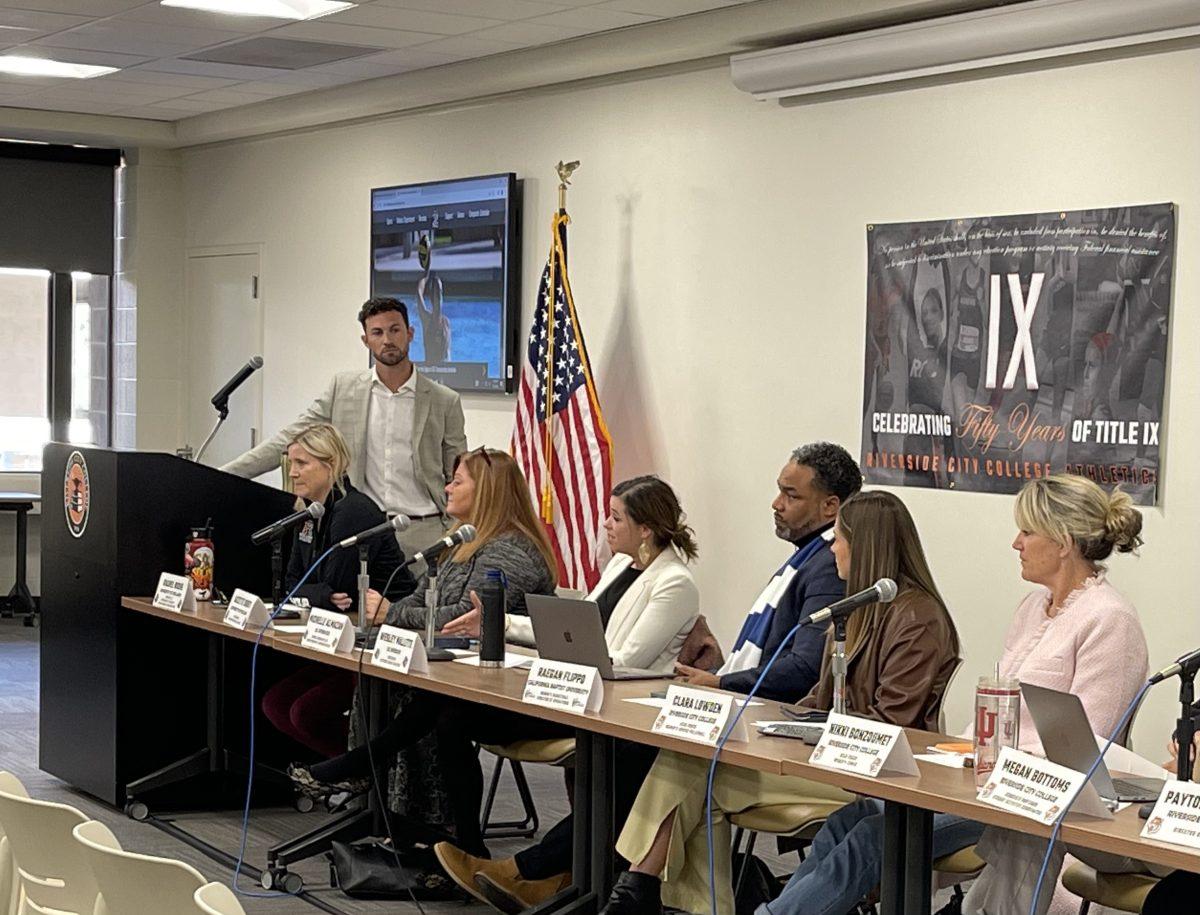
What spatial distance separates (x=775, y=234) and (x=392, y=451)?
167 cm

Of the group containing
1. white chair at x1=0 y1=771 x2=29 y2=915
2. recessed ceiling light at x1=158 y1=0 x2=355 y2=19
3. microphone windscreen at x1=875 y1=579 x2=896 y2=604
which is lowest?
white chair at x1=0 y1=771 x2=29 y2=915

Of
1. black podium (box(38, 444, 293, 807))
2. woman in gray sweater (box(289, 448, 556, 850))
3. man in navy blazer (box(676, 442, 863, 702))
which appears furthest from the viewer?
black podium (box(38, 444, 293, 807))

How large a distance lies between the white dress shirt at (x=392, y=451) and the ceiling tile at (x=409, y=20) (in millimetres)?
1415

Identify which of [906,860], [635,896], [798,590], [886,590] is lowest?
[635,896]

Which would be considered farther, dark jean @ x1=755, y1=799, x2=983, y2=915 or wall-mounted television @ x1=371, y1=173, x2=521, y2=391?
wall-mounted television @ x1=371, y1=173, x2=521, y2=391

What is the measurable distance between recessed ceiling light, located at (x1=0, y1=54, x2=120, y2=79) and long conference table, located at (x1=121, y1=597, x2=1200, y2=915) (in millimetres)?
4508

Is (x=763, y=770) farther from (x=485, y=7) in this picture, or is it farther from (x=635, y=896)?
(x=485, y=7)

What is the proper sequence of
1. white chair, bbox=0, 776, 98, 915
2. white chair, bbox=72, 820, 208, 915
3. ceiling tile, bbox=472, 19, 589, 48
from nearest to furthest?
white chair, bbox=72, 820, 208, 915 → white chair, bbox=0, 776, 98, 915 → ceiling tile, bbox=472, 19, 589, 48

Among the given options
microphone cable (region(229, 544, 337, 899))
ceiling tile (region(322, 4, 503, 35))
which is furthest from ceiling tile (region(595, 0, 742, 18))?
microphone cable (region(229, 544, 337, 899))

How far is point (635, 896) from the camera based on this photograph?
4.00 metres

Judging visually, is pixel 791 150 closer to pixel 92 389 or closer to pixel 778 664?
pixel 778 664

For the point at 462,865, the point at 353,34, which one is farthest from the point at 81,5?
the point at 462,865

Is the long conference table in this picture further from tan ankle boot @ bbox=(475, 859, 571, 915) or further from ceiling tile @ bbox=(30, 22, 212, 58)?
ceiling tile @ bbox=(30, 22, 212, 58)

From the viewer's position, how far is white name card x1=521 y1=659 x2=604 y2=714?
4.04m
